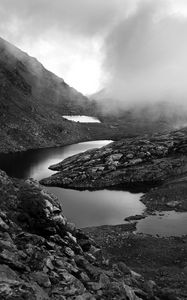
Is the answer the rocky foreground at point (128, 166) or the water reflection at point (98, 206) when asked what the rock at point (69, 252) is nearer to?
the water reflection at point (98, 206)

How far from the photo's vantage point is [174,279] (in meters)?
41.6

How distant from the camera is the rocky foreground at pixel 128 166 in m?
109

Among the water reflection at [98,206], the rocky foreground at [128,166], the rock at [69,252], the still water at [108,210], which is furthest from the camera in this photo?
the rocky foreground at [128,166]

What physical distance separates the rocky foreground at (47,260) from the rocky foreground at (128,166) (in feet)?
210

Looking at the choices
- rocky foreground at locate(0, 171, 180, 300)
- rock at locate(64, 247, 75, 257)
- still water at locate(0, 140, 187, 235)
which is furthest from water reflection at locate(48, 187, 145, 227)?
rock at locate(64, 247, 75, 257)

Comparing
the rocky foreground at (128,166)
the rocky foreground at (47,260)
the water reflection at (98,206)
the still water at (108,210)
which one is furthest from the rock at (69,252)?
the rocky foreground at (128,166)

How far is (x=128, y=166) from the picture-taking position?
120 m

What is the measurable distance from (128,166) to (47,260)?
91.7 metres

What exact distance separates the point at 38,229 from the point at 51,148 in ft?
514

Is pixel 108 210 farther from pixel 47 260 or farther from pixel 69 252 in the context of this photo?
pixel 47 260

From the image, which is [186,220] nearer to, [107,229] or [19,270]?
[107,229]

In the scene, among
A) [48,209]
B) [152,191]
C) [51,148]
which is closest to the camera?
[48,209]

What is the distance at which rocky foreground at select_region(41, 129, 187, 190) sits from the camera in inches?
4294

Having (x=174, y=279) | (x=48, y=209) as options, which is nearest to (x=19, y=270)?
(x=48, y=209)
